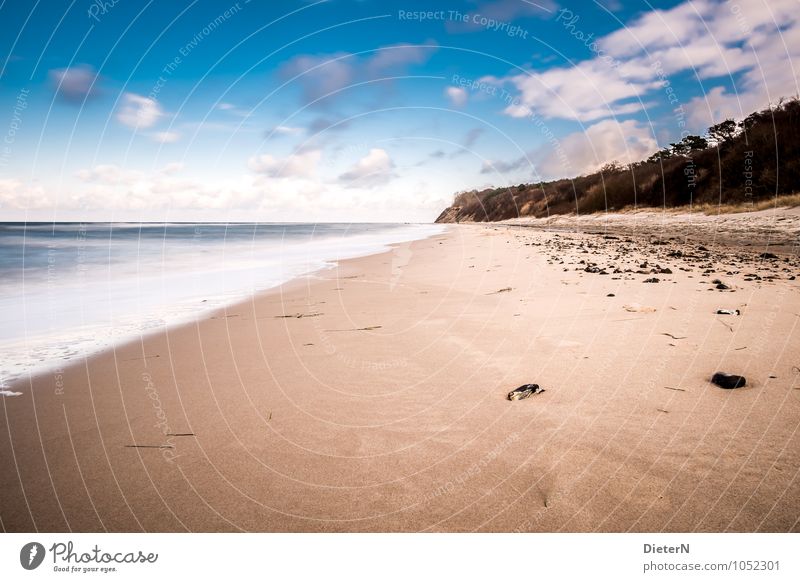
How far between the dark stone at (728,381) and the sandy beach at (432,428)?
0.31ft

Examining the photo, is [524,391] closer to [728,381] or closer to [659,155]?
[728,381]

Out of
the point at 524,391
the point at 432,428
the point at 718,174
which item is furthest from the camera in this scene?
the point at 718,174

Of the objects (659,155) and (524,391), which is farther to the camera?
(659,155)

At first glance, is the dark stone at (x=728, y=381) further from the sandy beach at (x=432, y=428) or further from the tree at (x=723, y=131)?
the tree at (x=723, y=131)

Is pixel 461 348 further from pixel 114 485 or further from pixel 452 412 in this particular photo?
pixel 114 485

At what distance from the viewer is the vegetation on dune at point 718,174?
80.4 ft

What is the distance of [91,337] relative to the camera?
6.69 metres

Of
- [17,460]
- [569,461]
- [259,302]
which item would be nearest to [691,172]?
[259,302]

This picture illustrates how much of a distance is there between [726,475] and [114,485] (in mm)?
3906

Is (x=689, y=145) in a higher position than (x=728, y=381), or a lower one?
higher

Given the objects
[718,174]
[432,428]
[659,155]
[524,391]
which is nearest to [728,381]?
[524,391]

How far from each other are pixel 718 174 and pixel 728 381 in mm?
36195

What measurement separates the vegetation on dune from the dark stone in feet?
80.6

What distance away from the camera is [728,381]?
3.50 metres
